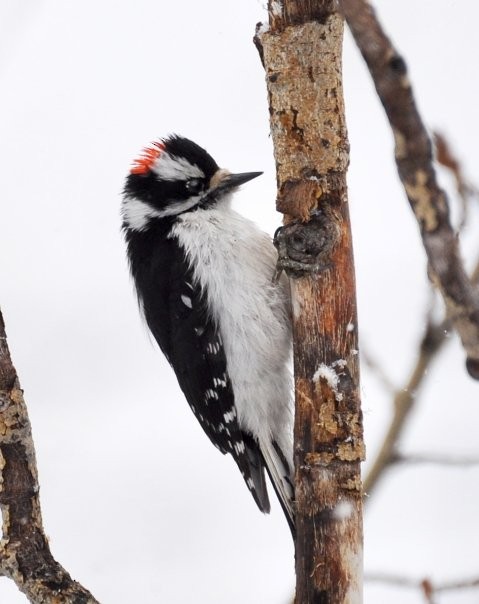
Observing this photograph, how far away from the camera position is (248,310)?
3.18 m

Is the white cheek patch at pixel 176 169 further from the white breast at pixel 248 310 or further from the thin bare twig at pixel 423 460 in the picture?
the thin bare twig at pixel 423 460

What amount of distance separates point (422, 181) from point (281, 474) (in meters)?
1.98

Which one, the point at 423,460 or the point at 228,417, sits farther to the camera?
the point at 228,417

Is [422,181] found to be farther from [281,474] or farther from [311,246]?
[281,474]

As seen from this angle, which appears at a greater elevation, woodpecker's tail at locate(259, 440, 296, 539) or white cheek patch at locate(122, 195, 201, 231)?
white cheek patch at locate(122, 195, 201, 231)

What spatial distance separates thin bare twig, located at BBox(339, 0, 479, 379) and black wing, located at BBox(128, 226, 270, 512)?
6.46 ft

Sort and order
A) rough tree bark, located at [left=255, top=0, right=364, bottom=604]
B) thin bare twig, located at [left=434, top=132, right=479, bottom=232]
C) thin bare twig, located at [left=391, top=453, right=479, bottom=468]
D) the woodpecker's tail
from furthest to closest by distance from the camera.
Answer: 1. the woodpecker's tail
2. rough tree bark, located at [left=255, top=0, right=364, bottom=604]
3. thin bare twig, located at [left=391, top=453, right=479, bottom=468]
4. thin bare twig, located at [left=434, top=132, right=479, bottom=232]

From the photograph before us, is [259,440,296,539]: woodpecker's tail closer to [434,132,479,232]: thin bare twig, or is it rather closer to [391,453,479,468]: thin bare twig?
[391,453,479,468]: thin bare twig

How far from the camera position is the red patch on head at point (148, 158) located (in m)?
3.51

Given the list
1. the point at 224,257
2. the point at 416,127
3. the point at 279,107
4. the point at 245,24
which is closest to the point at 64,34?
the point at 245,24

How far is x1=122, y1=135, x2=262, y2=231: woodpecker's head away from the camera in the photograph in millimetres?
3451

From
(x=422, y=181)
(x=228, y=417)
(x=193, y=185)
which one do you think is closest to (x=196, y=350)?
(x=228, y=417)

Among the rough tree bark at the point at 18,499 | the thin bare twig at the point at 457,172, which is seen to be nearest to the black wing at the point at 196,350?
the rough tree bark at the point at 18,499

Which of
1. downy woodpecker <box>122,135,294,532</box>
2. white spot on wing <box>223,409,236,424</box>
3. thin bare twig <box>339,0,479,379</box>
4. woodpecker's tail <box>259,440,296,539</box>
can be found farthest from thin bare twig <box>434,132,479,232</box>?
white spot on wing <box>223,409,236,424</box>
